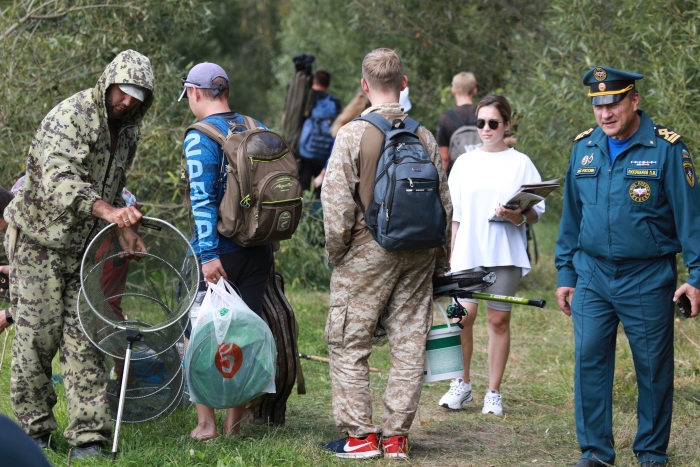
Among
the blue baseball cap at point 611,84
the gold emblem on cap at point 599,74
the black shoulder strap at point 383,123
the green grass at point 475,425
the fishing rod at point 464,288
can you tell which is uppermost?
the gold emblem on cap at point 599,74

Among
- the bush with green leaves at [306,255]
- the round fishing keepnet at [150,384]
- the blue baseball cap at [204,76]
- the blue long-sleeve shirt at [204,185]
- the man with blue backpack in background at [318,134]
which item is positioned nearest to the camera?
the blue long-sleeve shirt at [204,185]

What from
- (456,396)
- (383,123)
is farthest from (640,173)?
(456,396)

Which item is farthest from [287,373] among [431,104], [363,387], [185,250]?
[431,104]

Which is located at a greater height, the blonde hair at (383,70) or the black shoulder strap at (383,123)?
the blonde hair at (383,70)

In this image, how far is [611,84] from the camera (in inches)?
181

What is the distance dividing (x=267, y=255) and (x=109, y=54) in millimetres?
4788

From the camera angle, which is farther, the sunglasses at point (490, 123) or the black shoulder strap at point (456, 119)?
the black shoulder strap at point (456, 119)

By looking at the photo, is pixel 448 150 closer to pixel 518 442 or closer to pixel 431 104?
pixel 518 442

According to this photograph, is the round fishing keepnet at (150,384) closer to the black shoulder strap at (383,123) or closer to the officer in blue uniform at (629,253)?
the black shoulder strap at (383,123)

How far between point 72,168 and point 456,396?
9.85 ft


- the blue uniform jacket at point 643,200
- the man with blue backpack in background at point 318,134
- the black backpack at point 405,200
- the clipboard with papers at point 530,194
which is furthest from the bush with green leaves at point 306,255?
the blue uniform jacket at point 643,200

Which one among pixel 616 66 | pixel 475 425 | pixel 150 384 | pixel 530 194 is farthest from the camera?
pixel 616 66

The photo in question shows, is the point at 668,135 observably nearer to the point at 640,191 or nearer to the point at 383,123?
the point at 640,191

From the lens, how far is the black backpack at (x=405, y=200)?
14.9 feet
